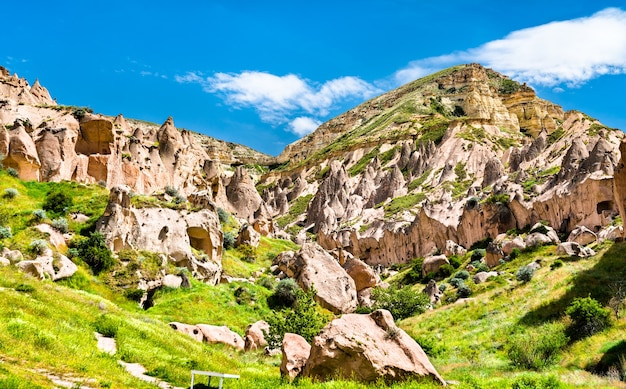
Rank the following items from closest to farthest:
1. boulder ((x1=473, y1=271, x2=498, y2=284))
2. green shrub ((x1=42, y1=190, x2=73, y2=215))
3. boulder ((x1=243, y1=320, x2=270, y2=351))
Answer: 1. boulder ((x1=243, y1=320, x2=270, y2=351))
2. green shrub ((x1=42, y1=190, x2=73, y2=215))
3. boulder ((x1=473, y1=271, x2=498, y2=284))

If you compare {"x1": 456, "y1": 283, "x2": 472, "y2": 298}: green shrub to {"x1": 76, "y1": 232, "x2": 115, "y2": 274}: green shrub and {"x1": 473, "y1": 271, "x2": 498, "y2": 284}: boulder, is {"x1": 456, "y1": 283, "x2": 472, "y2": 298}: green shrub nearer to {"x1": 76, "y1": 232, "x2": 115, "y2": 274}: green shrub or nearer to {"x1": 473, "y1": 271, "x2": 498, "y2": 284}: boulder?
{"x1": 473, "y1": 271, "x2": 498, "y2": 284}: boulder

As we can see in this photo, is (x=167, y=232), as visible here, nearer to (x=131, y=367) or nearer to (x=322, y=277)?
(x=322, y=277)

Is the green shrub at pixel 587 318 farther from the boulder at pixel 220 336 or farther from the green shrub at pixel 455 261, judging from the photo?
the green shrub at pixel 455 261

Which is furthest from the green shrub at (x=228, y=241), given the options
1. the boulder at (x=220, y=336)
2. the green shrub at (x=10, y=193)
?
the boulder at (x=220, y=336)

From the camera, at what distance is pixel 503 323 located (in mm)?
27859

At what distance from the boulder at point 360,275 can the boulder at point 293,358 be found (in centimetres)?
3269

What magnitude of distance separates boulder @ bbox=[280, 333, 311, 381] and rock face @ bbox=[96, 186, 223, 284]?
18.7m

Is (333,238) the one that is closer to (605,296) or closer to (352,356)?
(605,296)

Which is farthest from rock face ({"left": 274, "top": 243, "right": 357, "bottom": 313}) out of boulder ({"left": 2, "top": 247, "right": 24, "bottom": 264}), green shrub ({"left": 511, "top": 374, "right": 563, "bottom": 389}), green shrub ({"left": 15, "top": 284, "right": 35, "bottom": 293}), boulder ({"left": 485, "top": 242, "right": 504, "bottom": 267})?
green shrub ({"left": 511, "top": 374, "right": 563, "bottom": 389})

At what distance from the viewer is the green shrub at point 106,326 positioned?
14227mm

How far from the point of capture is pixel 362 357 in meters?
11.9

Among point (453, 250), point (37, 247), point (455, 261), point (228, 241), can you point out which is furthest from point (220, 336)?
point (453, 250)

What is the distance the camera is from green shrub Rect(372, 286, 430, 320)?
40756mm

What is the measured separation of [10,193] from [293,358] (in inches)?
1036
